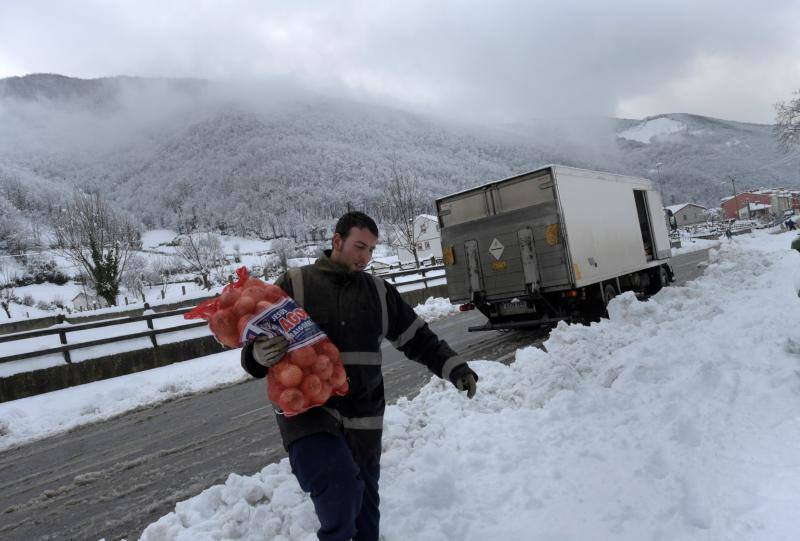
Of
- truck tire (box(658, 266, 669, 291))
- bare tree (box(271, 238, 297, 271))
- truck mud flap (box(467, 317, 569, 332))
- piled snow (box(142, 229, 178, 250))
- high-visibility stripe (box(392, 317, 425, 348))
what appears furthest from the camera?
piled snow (box(142, 229, 178, 250))

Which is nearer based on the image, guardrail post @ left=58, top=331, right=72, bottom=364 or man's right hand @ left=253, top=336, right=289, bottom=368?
man's right hand @ left=253, top=336, right=289, bottom=368

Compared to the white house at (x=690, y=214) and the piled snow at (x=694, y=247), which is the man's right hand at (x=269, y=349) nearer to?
the piled snow at (x=694, y=247)

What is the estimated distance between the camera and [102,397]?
34.9ft

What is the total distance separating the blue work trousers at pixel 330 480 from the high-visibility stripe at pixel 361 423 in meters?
0.14

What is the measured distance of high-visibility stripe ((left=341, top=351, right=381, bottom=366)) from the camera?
2.57m

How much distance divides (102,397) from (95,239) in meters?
23.8

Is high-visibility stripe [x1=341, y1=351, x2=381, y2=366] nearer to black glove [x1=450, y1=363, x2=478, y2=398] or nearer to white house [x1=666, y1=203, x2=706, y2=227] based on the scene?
black glove [x1=450, y1=363, x2=478, y2=398]

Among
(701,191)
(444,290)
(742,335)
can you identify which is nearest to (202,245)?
(444,290)

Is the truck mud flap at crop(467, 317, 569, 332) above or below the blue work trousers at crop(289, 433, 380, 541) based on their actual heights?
below

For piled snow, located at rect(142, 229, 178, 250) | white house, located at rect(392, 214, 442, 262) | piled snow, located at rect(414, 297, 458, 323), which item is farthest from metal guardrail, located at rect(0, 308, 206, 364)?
piled snow, located at rect(142, 229, 178, 250)

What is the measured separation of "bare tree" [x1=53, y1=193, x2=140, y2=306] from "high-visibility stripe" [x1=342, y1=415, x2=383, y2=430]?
3202 centimetres

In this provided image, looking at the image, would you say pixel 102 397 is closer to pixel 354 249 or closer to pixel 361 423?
pixel 361 423

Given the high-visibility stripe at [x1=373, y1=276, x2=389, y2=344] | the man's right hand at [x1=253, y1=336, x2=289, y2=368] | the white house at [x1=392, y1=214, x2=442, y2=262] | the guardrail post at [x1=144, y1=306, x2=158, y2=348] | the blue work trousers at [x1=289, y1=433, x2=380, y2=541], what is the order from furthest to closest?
the white house at [x1=392, y1=214, x2=442, y2=262]
the guardrail post at [x1=144, y1=306, x2=158, y2=348]
the high-visibility stripe at [x1=373, y1=276, x2=389, y2=344]
the blue work trousers at [x1=289, y1=433, x2=380, y2=541]
the man's right hand at [x1=253, y1=336, x2=289, y2=368]

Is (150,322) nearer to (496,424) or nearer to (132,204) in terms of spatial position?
(496,424)
